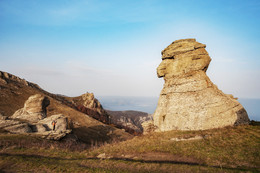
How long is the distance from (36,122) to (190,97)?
1092 inches

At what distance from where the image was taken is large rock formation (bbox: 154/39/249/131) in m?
19.1

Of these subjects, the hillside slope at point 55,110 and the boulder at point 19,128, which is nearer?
the boulder at point 19,128

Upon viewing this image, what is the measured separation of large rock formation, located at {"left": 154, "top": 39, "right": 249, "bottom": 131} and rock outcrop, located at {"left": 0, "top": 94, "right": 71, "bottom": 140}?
17.4 metres

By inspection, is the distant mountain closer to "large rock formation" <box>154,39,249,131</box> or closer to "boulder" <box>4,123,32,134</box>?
"boulder" <box>4,123,32,134</box>

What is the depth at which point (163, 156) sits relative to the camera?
1473 centimetres

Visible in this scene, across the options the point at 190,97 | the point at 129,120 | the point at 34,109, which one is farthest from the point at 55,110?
the point at 129,120

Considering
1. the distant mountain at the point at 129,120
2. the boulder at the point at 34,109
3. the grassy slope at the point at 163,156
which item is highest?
the boulder at the point at 34,109

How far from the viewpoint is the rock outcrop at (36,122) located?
2381 centimetres

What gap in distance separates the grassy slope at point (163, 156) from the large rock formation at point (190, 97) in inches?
69.0

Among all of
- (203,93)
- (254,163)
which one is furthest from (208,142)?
(203,93)

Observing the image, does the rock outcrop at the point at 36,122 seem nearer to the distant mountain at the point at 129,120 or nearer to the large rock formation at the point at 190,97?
the large rock formation at the point at 190,97

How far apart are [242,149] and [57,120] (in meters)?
29.2

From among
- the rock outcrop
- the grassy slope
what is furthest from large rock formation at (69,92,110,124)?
the grassy slope

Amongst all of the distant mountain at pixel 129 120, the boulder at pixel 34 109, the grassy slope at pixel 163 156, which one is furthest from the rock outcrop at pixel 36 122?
the distant mountain at pixel 129 120
